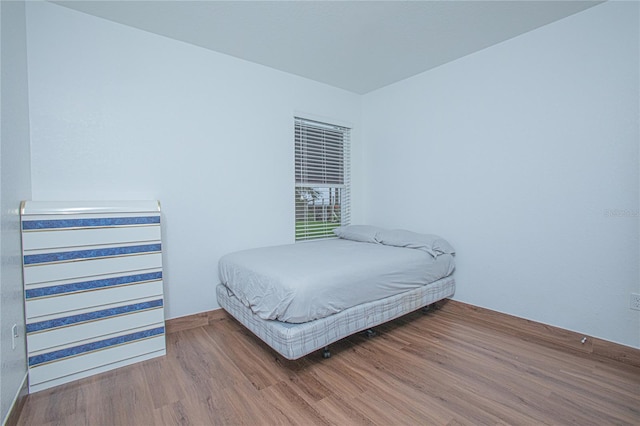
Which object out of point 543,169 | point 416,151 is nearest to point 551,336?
point 543,169

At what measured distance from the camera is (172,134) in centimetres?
249

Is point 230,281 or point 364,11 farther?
point 230,281

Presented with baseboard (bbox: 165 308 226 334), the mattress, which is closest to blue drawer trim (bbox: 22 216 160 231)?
the mattress

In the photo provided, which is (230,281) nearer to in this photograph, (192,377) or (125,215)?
(192,377)

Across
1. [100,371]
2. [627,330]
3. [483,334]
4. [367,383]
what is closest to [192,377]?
[100,371]

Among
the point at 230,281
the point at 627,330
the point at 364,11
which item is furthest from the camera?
the point at 230,281

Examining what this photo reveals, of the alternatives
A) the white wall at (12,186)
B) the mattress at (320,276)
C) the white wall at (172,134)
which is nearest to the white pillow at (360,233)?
the mattress at (320,276)

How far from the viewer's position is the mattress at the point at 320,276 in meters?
1.83

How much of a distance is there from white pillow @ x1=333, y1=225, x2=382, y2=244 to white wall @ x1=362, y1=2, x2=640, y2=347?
53 centimetres

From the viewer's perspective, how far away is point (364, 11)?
2.15 meters

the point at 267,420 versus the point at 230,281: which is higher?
the point at 230,281

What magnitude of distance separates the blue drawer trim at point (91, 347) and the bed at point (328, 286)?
0.62 meters

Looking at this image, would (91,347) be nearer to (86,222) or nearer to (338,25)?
(86,222)

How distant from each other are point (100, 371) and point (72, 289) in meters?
0.58
